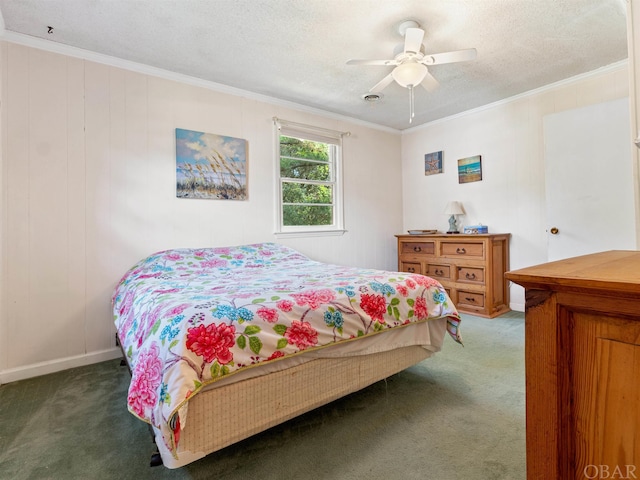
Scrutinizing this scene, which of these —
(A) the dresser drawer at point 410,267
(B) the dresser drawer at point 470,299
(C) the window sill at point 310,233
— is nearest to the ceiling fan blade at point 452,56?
(C) the window sill at point 310,233

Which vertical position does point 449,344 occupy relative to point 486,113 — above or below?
below

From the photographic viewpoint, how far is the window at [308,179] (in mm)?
3680

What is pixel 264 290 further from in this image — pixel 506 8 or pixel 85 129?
pixel 506 8

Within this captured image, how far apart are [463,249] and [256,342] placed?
121 inches

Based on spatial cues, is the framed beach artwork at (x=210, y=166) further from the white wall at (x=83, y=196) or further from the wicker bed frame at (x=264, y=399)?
the wicker bed frame at (x=264, y=399)

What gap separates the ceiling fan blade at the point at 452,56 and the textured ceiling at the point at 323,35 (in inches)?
9.9

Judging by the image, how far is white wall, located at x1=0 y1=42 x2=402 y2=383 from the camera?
7.53 ft

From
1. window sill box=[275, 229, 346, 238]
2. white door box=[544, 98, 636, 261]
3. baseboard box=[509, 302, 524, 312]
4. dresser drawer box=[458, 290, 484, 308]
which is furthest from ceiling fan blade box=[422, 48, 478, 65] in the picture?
baseboard box=[509, 302, 524, 312]

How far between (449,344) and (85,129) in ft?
11.4

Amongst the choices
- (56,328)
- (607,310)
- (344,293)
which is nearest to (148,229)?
(56,328)

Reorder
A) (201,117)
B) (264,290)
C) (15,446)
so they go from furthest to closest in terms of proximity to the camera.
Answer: (201,117), (264,290), (15,446)

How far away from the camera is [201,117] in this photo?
309cm

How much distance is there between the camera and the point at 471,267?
361 cm

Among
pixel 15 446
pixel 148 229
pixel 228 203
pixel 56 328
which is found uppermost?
pixel 228 203
